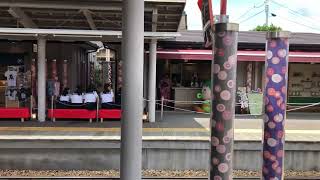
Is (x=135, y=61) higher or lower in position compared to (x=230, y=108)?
higher

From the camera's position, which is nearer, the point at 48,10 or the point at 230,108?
the point at 230,108

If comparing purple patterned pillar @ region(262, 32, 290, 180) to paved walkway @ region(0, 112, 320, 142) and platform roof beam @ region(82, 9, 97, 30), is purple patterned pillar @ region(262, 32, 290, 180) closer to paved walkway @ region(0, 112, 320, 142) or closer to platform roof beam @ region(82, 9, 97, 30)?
paved walkway @ region(0, 112, 320, 142)

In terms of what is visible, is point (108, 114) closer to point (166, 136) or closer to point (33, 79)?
point (33, 79)

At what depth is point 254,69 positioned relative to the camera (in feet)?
64.5

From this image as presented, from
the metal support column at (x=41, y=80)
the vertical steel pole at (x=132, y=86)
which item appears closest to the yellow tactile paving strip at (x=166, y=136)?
the metal support column at (x=41, y=80)

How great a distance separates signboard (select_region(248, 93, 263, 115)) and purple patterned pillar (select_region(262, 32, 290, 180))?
11577 mm

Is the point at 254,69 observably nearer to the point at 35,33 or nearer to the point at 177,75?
the point at 177,75

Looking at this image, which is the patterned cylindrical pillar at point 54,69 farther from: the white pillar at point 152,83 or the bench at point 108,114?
the white pillar at point 152,83

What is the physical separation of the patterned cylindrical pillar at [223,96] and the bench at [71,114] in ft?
33.0

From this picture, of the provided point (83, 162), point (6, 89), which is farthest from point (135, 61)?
point (6, 89)

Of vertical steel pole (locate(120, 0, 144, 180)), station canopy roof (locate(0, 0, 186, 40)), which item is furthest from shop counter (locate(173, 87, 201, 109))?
vertical steel pole (locate(120, 0, 144, 180))

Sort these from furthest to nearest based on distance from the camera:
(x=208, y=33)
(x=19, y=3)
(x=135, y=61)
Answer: (x=19, y=3), (x=208, y=33), (x=135, y=61)

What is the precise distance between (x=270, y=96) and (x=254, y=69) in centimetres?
1385

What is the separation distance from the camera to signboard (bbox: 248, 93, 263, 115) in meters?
17.7
